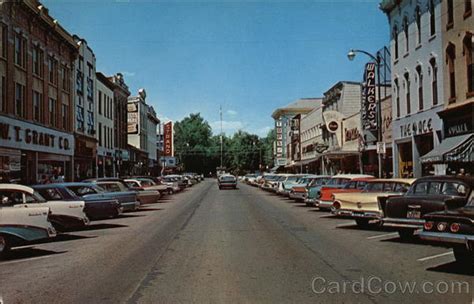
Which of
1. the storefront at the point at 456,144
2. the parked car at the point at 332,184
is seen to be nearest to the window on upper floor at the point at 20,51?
the parked car at the point at 332,184

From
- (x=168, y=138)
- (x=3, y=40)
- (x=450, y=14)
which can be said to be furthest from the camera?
(x=168, y=138)

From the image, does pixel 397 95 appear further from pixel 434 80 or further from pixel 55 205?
pixel 55 205

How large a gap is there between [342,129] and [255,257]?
42595 mm

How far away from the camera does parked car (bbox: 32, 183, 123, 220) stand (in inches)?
655

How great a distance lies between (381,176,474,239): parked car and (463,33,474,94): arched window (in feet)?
41.6

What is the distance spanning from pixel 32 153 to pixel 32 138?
1167 millimetres

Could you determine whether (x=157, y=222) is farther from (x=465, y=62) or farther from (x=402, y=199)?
(x=465, y=62)

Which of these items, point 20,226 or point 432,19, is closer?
point 20,226

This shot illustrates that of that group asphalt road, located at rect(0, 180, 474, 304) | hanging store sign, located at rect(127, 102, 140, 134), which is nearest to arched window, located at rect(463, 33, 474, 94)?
asphalt road, located at rect(0, 180, 474, 304)

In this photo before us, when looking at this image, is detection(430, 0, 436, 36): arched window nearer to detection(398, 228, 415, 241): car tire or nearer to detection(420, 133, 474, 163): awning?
detection(420, 133, 474, 163): awning

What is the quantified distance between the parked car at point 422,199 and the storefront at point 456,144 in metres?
10.1

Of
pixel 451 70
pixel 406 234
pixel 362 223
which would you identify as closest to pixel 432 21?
pixel 451 70

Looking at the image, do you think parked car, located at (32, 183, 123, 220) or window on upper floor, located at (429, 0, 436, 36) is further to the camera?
window on upper floor, located at (429, 0, 436, 36)

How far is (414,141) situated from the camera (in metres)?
31.8
